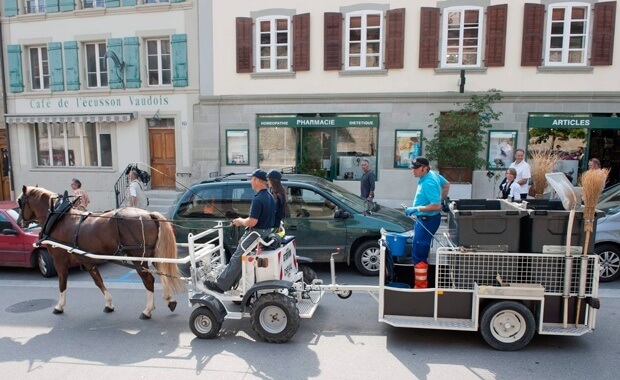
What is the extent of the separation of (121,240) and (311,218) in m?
3.16

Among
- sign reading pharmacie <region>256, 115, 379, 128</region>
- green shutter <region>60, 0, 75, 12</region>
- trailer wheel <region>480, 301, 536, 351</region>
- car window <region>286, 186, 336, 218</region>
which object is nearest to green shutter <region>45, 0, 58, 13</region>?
green shutter <region>60, 0, 75, 12</region>

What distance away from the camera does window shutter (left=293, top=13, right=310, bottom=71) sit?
44.4ft

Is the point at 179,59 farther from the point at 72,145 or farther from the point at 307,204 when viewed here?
the point at 307,204

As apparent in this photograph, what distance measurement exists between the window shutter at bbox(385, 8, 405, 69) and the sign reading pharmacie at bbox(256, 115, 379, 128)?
5.63 ft

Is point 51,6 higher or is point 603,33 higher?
point 51,6

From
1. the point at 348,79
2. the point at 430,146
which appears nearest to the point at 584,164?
the point at 430,146

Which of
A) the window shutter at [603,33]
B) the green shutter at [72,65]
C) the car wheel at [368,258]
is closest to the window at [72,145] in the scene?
the green shutter at [72,65]

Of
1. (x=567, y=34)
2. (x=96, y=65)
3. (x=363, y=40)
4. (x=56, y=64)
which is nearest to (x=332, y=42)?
(x=363, y=40)

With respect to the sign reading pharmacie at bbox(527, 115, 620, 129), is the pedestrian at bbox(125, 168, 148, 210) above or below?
below

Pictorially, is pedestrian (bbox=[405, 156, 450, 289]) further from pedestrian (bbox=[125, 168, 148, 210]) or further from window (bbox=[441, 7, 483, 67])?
window (bbox=[441, 7, 483, 67])

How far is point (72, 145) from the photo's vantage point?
16.0 m

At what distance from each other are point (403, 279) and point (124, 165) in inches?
498

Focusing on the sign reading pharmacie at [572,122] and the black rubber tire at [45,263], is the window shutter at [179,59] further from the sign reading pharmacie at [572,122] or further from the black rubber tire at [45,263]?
the sign reading pharmacie at [572,122]

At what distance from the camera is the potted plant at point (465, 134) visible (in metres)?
12.1
